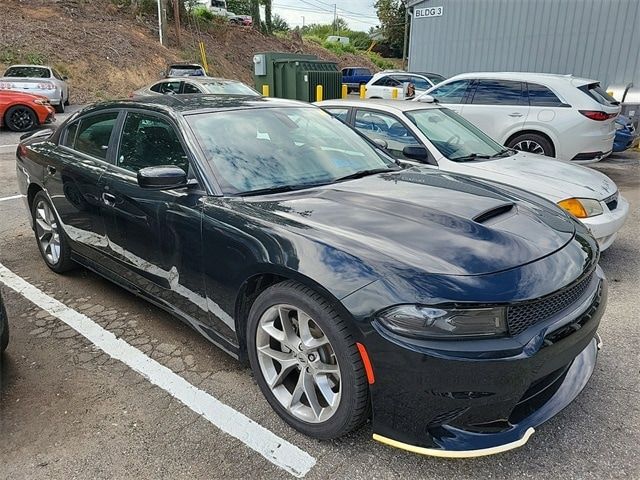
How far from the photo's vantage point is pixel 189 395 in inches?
109

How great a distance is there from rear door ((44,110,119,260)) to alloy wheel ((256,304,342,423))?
170cm

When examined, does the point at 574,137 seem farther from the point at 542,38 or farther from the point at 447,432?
the point at 542,38

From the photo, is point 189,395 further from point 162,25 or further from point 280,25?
point 280,25

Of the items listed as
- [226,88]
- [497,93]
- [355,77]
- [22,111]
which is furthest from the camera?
[355,77]

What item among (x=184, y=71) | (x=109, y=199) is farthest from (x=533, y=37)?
(x=109, y=199)

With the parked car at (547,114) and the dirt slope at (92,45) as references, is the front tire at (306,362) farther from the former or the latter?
the dirt slope at (92,45)

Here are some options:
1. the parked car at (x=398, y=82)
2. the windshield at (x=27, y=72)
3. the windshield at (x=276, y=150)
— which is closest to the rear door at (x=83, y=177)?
the windshield at (x=276, y=150)

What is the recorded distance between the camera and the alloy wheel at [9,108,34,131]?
12766mm

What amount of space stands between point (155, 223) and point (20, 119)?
12.2 meters

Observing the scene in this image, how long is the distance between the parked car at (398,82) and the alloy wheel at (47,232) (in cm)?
1258

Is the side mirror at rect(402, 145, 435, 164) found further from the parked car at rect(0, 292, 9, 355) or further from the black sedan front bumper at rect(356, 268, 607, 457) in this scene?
the parked car at rect(0, 292, 9, 355)

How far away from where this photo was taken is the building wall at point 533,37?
1385 centimetres

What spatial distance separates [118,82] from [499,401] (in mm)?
Answer: 24006

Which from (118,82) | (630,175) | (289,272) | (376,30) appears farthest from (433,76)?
(376,30)
